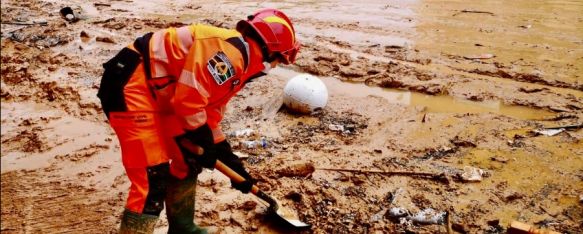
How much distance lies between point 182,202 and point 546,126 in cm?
420

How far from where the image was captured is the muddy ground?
371 centimetres

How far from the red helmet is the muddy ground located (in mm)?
1532

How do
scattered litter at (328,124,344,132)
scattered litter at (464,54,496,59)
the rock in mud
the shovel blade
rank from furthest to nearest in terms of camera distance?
1. scattered litter at (464,54,496,59)
2. scattered litter at (328,124,344,132)
3. the rock in mud
4. the shovel blade

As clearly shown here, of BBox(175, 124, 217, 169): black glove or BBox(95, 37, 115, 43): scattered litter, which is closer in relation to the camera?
BBox(175, 124, 217, 169): black glove

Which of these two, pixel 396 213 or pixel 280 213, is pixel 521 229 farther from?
pixel 280 213

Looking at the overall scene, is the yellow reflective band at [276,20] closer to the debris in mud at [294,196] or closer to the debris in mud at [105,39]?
A: the debris in mud at [294,196]

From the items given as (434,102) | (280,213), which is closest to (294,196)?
(280,213)

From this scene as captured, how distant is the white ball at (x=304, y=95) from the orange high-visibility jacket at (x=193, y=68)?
2.71 metres

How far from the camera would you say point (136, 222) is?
246cm

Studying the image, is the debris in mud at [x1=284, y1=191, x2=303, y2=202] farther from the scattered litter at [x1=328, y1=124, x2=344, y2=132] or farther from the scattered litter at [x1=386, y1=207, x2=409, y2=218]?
the scattered litter at [x1=328, y1=124, x2=344, y2=132]

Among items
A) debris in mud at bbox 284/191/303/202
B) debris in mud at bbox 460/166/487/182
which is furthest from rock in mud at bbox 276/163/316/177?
debris in mud at bbox 460/166/487/182

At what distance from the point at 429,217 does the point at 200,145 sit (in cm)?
203

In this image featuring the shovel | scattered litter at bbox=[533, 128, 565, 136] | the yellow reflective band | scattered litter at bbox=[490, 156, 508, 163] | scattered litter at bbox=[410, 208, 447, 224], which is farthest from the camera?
scattered litter at bbox=[533, 128, 565, 136]

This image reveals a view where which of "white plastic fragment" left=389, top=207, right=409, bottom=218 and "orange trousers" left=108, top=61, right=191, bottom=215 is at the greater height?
"orange trousers" left=108, top=61, right=191, bottom=215
